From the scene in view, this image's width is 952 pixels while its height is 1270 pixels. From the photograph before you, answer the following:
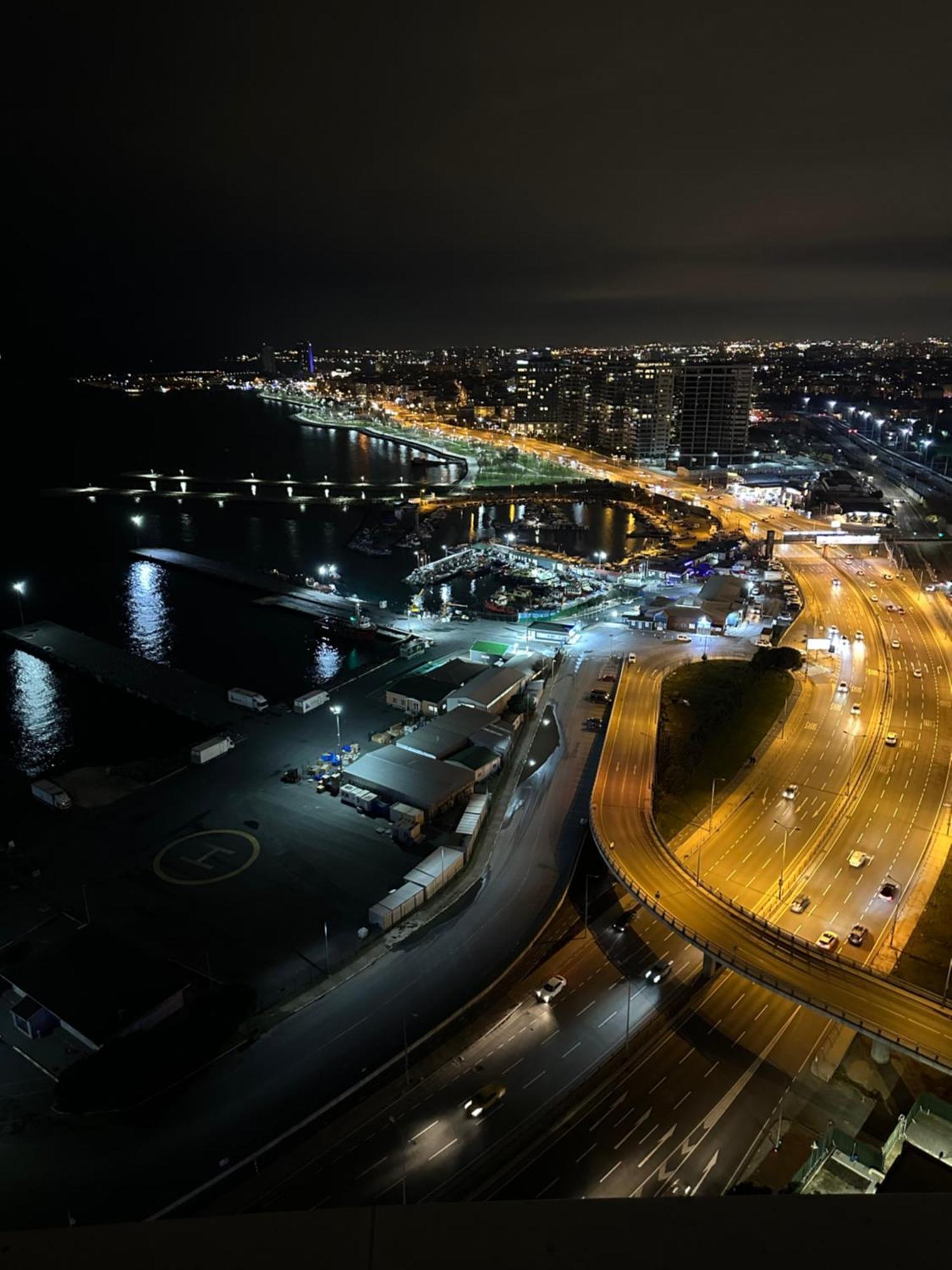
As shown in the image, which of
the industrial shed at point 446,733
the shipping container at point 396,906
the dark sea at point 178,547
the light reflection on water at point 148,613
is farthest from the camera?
the light reflection on water at point 148,613

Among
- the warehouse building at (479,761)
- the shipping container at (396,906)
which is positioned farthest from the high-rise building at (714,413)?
the shipping container at (396,906)

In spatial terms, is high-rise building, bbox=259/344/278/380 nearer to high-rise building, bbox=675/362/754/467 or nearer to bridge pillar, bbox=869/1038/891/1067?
high-rise building, bbox=675/362/754/467

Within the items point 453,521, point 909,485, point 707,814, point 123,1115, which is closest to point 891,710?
point 707,814

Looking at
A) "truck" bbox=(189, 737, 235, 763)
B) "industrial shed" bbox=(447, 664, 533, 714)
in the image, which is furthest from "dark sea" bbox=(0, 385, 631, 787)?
"industrial shed" bbox=(447, 664, 533, 714)

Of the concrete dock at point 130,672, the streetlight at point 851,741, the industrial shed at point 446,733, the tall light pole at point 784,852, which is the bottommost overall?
the concrete dock at point 130,672

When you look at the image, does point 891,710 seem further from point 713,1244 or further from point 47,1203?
point 713,1244

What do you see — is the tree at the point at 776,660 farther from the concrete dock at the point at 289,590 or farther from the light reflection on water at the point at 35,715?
the light reflection on water at the point at 35,715
